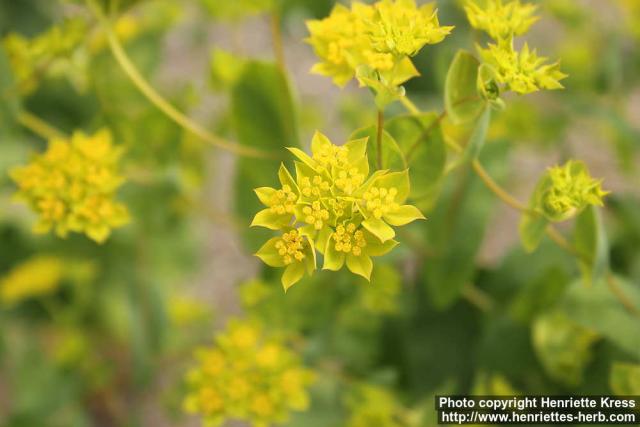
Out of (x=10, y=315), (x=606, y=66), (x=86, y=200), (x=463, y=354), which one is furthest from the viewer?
(x=10, y=315)

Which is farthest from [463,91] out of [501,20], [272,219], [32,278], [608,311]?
[32,278]

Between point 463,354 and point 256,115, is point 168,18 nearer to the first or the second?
point 256,115

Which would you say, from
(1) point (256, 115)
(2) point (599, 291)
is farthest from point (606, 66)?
(1) point (256, 115)

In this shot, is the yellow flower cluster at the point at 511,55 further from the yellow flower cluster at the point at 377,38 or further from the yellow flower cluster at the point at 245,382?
the yellow flower cluster at the point at 245,382

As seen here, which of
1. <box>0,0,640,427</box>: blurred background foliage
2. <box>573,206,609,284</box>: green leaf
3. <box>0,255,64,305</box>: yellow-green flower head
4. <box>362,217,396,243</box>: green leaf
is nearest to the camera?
<box>362,217,396,243</box>: green leaf

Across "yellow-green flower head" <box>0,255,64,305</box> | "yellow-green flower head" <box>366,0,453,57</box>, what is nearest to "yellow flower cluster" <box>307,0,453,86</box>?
"yellow-green flower head" <box>366,0,453,57</box>

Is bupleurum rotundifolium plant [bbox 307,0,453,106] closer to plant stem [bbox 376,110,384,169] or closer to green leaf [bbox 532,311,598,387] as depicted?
plant stem [bbox 376,110,384,169]

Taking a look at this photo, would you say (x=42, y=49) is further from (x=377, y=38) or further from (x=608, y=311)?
(x=608, y=311)
